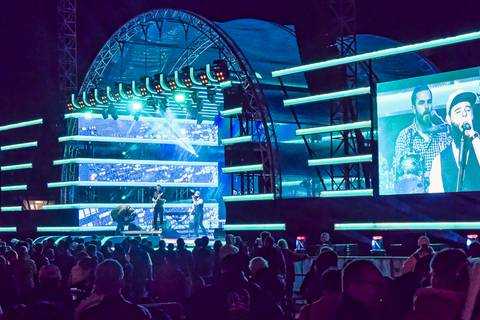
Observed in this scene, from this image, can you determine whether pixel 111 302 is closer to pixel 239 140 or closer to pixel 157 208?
pixel 239 140

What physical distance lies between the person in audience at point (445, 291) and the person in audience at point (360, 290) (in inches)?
13.0

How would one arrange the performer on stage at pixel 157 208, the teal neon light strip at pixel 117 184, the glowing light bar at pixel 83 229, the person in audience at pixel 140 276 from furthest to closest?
the teal neon light strip at pixel 117 184 < the glowing light bar at pixel 83 229 < the performer on stage at pixel 157 208 < the person in audience at pixel 140 276

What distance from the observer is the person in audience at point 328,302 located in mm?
5762

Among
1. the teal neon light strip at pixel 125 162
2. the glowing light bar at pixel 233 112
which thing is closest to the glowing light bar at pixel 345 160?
the glowing light bar at pixel 233 112

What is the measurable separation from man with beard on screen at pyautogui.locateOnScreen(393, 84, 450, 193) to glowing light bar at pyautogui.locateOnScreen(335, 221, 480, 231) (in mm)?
995

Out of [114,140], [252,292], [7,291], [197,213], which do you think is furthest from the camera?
[114,140]

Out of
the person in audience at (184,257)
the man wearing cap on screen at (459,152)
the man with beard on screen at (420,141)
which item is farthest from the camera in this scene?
the man with beard on screen at (420,141)

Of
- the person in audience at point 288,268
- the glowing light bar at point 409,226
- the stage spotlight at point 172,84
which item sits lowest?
the person in audience at point 288,268

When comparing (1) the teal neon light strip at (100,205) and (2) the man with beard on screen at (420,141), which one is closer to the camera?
(2) the man with beard on screen at (420,141)

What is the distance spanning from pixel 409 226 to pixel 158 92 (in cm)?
1330

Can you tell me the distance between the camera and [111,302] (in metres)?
5.67

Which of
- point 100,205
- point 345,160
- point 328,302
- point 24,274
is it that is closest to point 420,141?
point 345,160

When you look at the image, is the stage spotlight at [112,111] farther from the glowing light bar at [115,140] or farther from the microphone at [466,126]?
the microphone at [466,126]

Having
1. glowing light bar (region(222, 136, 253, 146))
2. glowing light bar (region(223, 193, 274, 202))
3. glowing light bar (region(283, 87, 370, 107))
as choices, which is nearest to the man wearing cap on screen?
glowing light bar (region(283, 87, 370, 107))
